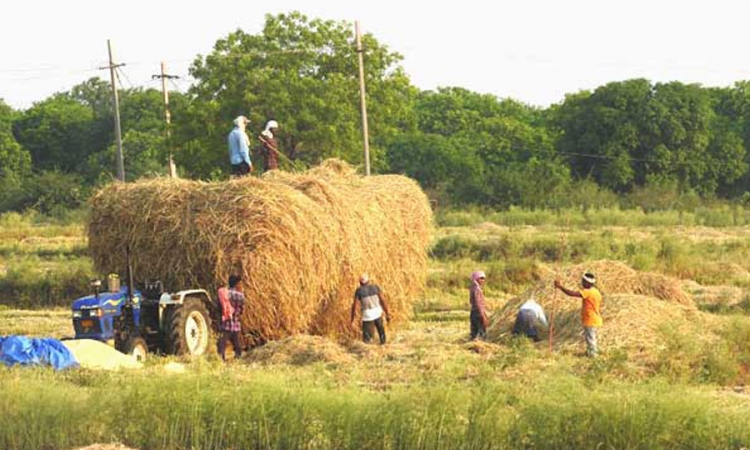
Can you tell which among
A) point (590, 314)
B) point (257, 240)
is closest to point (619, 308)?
point (590, 314)

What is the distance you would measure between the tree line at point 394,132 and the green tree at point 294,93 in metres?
0.05

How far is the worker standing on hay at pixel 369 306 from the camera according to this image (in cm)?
1998

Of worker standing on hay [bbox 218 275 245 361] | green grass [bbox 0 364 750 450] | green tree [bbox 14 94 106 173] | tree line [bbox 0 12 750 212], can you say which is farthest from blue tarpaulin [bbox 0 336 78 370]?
green tree [bbox 14 94 106 173]

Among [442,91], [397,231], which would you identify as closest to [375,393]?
[397,231]

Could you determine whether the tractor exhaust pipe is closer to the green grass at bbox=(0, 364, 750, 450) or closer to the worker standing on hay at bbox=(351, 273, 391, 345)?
the worker standing on hay at bbox=(351, 273, 391, 345)

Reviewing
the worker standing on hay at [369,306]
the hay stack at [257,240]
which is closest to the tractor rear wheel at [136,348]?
the hay stack at [257,240]

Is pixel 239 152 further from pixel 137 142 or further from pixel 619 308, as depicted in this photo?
pixel 137 142

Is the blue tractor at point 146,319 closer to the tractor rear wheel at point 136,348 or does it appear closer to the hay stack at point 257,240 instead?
the tractor rear wheel at point 136,348

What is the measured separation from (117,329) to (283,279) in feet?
8.38

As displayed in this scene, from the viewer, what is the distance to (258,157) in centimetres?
4116

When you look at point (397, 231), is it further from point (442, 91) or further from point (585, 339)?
point (442, 91)

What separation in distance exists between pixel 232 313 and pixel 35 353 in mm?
3049

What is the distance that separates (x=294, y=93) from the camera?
41219 millimetres

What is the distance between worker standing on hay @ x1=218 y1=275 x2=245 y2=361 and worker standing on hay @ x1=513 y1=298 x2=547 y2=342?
415 centimetres
